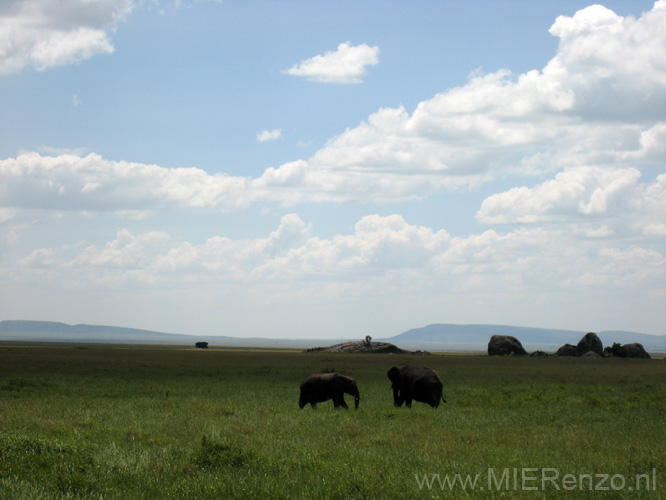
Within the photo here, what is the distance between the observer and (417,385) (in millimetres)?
25688

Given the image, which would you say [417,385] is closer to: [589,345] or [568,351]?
[568,351]

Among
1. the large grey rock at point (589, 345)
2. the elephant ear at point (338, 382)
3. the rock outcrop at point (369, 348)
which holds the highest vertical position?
the elephant ear at point (338, 382)

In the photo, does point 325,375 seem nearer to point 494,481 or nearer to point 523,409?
point 523,409

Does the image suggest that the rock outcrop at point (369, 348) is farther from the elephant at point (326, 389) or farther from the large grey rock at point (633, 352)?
the elephant at point (326, 389)

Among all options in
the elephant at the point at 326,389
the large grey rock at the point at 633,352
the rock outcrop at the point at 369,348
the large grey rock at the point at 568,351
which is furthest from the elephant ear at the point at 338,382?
the rock outcrop at the point at 369,348

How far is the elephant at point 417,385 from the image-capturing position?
25.5 meters

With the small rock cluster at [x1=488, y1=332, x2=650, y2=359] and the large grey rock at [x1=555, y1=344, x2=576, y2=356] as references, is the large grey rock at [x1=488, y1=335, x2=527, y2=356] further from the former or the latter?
the large grey rock at [x1=555, y1=344, x2=576, y2=356]

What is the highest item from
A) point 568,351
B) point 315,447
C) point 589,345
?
point 315,447

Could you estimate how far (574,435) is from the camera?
17.9 meters

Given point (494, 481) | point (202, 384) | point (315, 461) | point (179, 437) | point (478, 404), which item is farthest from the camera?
point (202, 384)

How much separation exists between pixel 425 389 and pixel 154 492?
1544 cm

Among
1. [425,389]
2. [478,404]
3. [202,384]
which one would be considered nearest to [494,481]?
[425,389]

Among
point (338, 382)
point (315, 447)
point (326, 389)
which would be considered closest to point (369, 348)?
point (338, 382)

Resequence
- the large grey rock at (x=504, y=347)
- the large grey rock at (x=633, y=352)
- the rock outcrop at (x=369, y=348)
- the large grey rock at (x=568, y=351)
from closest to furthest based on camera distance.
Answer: the large grey rock at (x=633, y=352)
the large grey rock at (x=568, y=351)
the large grey rock at (x=504, y=347)
the rock outcrop at (x=369, y=348)
